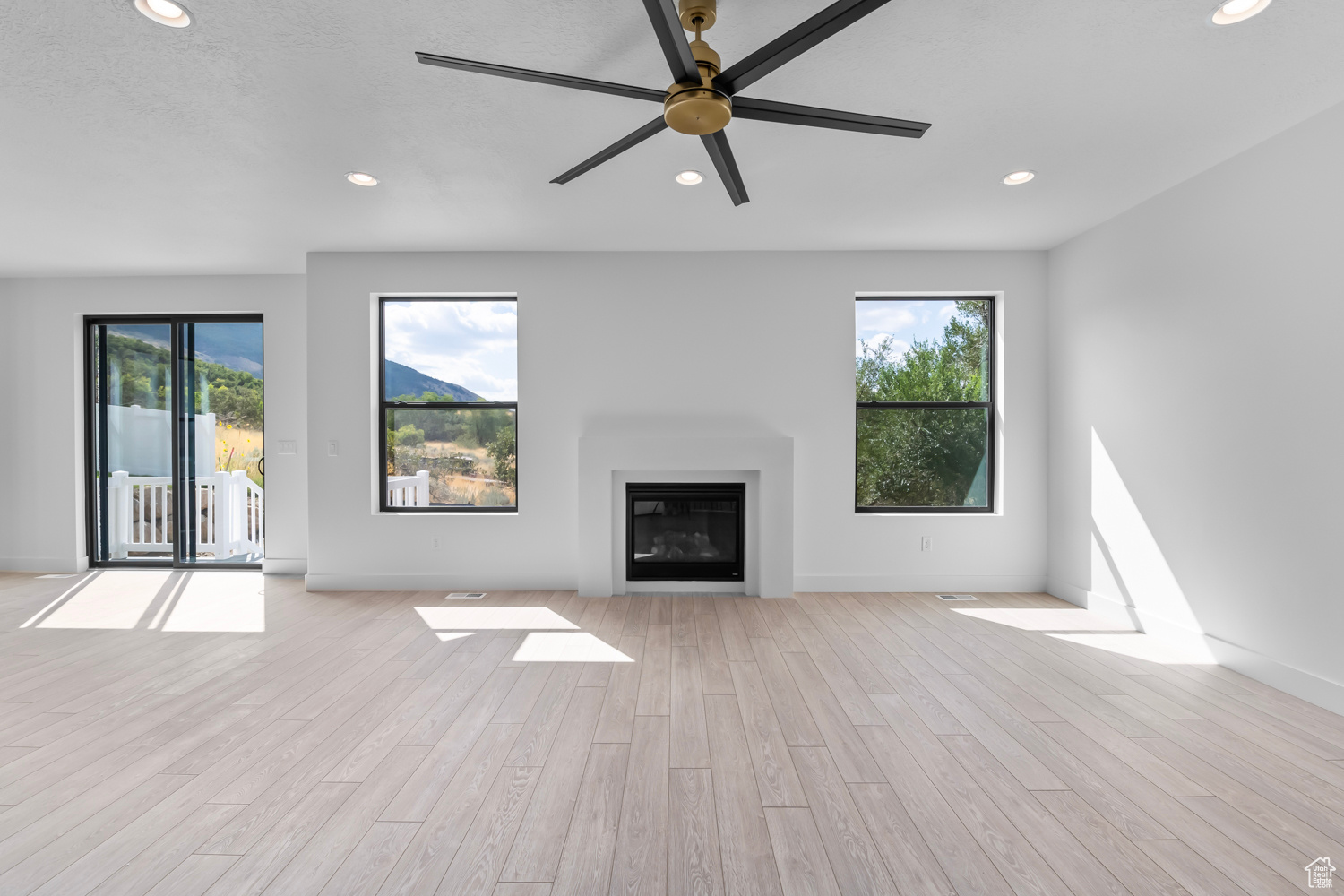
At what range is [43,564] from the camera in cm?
543

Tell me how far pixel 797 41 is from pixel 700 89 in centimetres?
33

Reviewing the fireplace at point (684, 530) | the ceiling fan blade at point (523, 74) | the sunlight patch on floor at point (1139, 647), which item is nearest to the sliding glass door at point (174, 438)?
the fireplace at point (684, 530)

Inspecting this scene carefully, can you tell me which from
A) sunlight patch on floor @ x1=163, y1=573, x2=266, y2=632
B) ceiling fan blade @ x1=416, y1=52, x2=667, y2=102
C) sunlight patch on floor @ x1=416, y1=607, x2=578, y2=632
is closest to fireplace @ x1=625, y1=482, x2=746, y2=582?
sunlight patch on floor @ x1=416, y1=607, x2=578, y2=632

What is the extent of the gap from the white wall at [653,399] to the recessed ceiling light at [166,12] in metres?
2.69

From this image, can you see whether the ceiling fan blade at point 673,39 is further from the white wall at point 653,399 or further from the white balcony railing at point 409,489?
the white balcony railing at point 409,489

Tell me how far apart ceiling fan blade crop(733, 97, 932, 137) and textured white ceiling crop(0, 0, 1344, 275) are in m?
0.28

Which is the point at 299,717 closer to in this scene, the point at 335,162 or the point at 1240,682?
the point at 335,162

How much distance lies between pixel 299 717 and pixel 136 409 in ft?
15.2

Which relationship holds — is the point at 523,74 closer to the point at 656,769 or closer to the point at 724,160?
the point at 724,160

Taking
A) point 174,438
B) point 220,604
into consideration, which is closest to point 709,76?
point 220,604

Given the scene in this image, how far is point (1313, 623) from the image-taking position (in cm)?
273

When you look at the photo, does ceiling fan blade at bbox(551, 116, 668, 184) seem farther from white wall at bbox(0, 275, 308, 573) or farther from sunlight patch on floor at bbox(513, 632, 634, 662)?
white wall at bbox(0, 275, 308, 573)

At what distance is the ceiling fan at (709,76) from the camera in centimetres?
164

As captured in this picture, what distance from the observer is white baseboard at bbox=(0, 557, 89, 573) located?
17.8 ft
